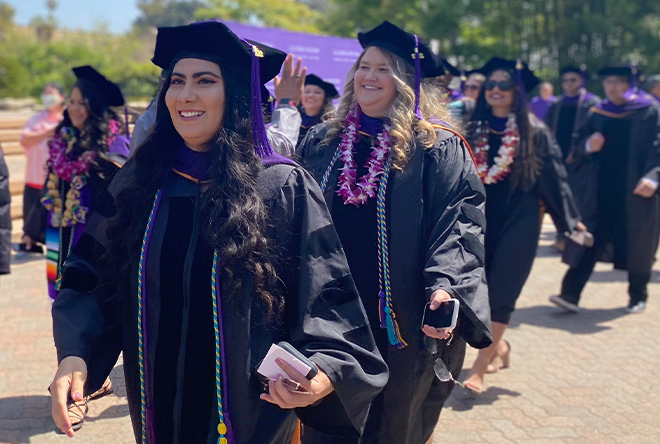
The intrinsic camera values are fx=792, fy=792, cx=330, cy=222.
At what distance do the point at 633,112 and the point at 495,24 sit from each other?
18252 mm

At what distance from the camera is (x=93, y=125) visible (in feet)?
17.6

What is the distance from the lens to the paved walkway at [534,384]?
481 cm

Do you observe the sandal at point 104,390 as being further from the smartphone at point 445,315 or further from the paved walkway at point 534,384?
the paved walkway at point 534,384

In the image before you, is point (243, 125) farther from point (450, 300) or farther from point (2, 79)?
point (2, 79)

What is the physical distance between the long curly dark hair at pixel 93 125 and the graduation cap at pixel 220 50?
9.96ft

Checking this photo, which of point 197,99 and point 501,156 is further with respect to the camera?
point 501,156

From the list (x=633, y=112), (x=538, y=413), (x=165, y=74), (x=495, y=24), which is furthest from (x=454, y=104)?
(x=495, y=24)

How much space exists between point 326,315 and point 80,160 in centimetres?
344

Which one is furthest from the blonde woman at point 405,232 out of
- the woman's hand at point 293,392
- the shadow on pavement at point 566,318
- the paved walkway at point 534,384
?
the shadow on pavement at point 566,318

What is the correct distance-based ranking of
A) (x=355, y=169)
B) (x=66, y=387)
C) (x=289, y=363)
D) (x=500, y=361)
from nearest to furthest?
(x=289, y=363) → (x=66, y=387) → (x=355, y=169) → (x=500, y=361)

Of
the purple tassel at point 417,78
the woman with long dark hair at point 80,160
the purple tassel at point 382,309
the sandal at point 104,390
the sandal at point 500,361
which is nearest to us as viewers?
the sandal at point 104,390

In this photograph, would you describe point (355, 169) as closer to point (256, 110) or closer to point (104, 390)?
point (256, 110)

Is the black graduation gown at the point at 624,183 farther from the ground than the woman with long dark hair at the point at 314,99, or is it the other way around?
the woman with long dark hair at the point at 314,99

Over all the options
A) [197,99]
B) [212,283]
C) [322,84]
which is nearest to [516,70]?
[322,84]
